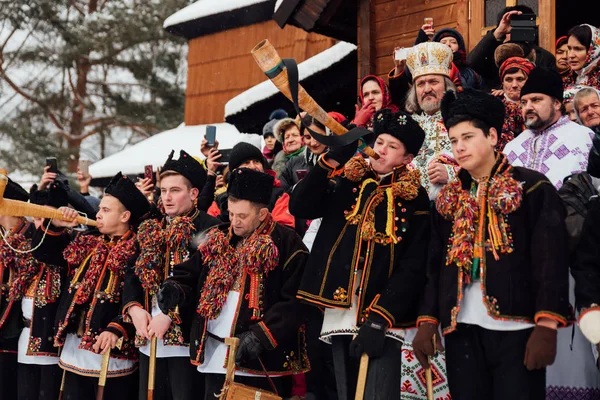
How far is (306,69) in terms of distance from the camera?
11469 millimetres

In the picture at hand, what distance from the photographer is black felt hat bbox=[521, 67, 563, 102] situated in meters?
4.55

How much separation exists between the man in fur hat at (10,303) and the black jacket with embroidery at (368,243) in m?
2.91

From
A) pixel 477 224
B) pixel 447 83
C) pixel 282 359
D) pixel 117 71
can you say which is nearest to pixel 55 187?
pixel 282 359

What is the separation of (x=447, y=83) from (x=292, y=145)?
2386 mm

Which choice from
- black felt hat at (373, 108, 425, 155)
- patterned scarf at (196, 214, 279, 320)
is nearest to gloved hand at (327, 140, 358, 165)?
black felt hat at (373, 108, 425, 155)

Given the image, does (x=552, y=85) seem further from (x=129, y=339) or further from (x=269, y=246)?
(x=129, y=339)

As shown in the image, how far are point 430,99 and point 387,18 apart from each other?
3.99 meters

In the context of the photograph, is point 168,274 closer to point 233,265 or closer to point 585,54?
point 233,265

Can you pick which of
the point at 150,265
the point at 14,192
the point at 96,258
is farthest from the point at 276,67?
the point at 14,192

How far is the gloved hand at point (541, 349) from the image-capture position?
3.39 m

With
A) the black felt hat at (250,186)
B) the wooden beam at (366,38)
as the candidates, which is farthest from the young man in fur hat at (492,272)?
the wooden beam at (366,38)

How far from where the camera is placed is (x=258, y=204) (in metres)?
4.79

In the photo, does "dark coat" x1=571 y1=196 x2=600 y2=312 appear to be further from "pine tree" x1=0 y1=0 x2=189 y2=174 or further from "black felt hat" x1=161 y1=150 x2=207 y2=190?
"pine tree" x1=0 y1=0 x2=189 y2=174

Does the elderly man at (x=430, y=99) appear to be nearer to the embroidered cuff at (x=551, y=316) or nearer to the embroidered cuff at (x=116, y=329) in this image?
the embroidered cuff at (x=551, y=316)
